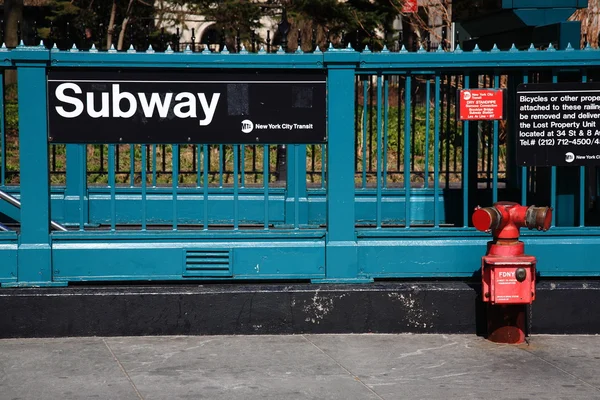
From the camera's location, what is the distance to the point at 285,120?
6922 millimetres

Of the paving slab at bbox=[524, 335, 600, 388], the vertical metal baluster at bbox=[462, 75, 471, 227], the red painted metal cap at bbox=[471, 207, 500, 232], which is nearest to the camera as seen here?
the paving slab at bbox=[524, 335, 600, 388]

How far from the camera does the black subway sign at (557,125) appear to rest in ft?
22.6

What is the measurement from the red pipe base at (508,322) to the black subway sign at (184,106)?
1811 mm

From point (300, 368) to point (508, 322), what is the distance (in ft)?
5.38

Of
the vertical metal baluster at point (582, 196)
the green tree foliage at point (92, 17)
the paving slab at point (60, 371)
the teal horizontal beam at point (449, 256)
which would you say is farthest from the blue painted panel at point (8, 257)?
the green tree foliage at point (92, 17)

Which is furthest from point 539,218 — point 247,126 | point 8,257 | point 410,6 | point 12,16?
point 12,16

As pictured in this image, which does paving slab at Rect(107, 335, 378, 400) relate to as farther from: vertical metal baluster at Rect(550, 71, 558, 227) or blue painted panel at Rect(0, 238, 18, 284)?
vertical metal baluster at Rect(550, 71, 558, 227)

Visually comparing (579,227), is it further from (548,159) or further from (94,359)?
(94,359)

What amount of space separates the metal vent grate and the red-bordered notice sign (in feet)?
6.63

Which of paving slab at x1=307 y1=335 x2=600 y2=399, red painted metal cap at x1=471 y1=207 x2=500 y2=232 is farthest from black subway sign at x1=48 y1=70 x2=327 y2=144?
paving slab at x1=307 y1=335 x2=600 y2=399

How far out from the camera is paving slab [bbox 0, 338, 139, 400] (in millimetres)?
5609

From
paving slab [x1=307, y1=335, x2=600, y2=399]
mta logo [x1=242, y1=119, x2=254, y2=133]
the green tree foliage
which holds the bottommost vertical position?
paving slab [x1=307, y1=335, x2=600, y2=399]

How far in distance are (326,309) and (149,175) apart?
28.4ft

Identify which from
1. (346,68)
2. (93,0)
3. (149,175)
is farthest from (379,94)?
(93,0)
